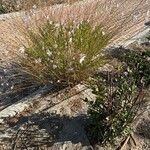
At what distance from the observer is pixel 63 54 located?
4.52m

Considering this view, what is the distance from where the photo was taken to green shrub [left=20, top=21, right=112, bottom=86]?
4547 millimetres

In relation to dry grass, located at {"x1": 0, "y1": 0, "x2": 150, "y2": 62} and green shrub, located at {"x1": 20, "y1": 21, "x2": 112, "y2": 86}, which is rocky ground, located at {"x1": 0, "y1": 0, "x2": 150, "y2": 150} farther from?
dry grass, located at {"x1": 0, "y1": 0, "x2": 150, "y2": 62}

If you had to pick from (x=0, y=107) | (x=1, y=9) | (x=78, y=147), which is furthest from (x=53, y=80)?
(x=1, y=9)

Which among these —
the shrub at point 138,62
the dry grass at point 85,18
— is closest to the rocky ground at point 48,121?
the dry grass at point 85,18

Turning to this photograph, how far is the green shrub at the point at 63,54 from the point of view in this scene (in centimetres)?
455

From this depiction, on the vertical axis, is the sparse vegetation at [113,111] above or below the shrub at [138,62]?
below

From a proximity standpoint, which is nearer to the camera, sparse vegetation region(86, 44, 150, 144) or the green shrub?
sparse vegetation region(86, 44, 150, 144)

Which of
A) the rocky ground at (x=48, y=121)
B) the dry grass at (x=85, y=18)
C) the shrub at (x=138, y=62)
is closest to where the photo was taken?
the rocky ground at (x=48, y=121)

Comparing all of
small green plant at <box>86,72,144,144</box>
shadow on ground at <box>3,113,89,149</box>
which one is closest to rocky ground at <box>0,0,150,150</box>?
shadow on ground at <box>3,113,89,149</box>

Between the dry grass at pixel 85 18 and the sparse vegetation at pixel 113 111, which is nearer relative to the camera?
the sparse vegetation at pixel 113 111

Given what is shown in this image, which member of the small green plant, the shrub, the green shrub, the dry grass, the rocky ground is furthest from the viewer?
the dry grass

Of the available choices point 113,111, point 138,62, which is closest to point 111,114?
point 113,111

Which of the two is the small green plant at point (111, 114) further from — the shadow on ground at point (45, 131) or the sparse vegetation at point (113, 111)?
the shadow on ground at point (45, 131)

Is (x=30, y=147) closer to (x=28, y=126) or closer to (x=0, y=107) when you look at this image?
(x=28, y=126)
